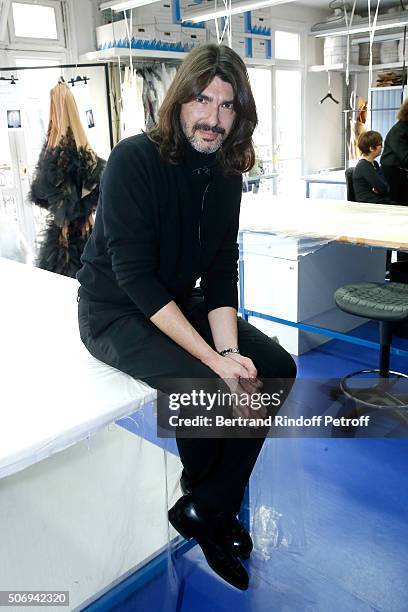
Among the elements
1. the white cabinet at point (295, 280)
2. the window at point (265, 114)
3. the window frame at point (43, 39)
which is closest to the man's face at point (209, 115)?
the white cabinet at point (295, 280)

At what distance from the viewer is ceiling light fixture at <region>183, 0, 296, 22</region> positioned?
11.0ft

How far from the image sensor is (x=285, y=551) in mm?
1806

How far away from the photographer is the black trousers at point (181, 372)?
1.41 metres

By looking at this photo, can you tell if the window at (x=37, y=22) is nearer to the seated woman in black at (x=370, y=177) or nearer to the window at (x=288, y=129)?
the seated woman in black at (x=370, y=177)

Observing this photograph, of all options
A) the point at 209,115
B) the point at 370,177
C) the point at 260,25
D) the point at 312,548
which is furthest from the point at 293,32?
the point at 312,548

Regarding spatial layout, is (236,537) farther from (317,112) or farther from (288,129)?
(317,112)

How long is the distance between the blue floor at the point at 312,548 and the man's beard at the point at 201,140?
2.65ft

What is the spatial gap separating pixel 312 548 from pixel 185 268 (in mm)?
1017

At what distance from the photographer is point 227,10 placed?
3.25 meters

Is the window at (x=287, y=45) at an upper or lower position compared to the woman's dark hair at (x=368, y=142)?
upper

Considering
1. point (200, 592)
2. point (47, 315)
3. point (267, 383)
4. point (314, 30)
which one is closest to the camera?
point (267, 383)

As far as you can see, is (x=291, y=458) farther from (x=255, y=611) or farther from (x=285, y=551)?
(x=255, y=611)

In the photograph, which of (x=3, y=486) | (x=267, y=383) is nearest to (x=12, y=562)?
(x=3, y=486)

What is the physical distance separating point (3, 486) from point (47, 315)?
647 millimetres
